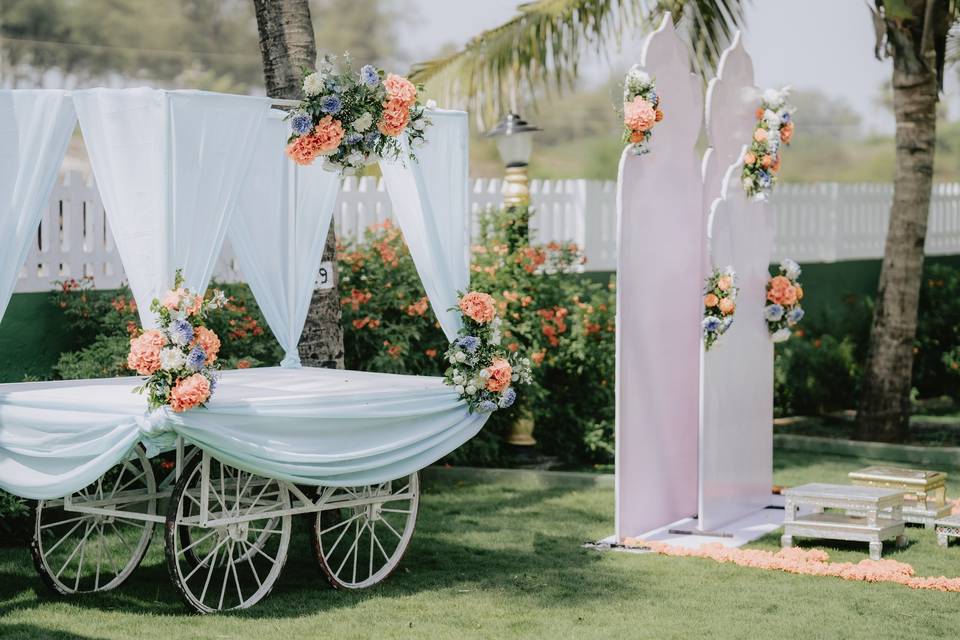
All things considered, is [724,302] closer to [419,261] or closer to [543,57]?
[419,261]

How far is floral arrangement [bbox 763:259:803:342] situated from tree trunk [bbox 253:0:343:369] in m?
2.66

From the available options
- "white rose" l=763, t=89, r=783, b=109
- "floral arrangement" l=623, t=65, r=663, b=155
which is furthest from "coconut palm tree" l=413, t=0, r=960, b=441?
"floral arrangement" l=623, t=65, r=663, b=155

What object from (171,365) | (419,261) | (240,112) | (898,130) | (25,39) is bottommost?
(171,365)

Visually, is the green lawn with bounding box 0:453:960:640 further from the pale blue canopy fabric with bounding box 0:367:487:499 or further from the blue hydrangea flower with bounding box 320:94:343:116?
the blue hydrangea flower with bounding box 320:94:343:116

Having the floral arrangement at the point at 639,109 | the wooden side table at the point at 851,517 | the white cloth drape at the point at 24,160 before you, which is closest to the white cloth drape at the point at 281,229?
the white cloth drape at the point at 24,160

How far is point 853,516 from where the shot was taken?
24.0 ft

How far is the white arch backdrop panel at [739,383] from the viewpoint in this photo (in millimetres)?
7543

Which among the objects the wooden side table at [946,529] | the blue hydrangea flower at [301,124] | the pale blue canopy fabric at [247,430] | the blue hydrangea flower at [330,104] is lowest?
the wooden side table at [946,529]

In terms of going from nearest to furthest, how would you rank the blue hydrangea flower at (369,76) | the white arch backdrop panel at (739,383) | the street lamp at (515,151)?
the blue hydrangea flower at (369,76)
the white arch backdrop panel at (739,383)
the street lamp at (515,151)

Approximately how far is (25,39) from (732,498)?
37895mm

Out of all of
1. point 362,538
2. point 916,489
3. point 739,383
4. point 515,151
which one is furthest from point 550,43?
point 362,538

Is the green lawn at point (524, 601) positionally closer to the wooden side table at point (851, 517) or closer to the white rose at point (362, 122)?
the wooden side table at point (851, 517)

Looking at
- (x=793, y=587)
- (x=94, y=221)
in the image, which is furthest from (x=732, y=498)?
(x=94, y=221)

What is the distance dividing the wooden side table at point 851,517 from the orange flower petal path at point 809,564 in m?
0.13
